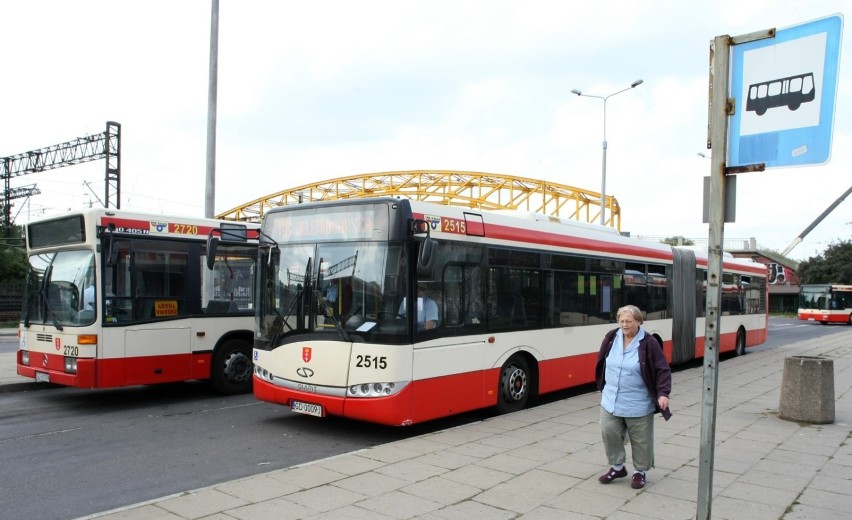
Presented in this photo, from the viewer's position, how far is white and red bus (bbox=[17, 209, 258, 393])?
9.62m

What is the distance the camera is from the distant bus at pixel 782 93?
4016mm

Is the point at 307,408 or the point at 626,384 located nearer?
the point at 626,384

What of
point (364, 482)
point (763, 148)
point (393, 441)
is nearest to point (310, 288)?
point (393, 441)

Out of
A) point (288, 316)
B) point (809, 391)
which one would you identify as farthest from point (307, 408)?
point (809, 391)

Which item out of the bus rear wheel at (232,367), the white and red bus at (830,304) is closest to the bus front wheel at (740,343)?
the bus rear wheel at (232,367)

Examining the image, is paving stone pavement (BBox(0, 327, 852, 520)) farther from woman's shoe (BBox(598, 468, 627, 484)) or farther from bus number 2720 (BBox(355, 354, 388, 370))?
bus number 2720 (BBox(355, 354, 388, 370))

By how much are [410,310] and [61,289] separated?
5.84 meters

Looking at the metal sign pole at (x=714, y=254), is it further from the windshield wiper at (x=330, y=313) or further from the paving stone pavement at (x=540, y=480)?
the windshield wiper at (x=330, y=313)

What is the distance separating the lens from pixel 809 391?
29.8ft

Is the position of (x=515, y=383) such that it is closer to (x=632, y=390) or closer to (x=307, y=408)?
(x=307, y=408)

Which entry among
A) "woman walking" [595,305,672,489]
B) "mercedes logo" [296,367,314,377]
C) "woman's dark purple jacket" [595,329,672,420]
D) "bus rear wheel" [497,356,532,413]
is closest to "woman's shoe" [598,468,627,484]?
"woman walking" [595,305,672,489]

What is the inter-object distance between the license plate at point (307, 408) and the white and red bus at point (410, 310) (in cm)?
2

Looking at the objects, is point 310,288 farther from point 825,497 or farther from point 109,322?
point 825,497

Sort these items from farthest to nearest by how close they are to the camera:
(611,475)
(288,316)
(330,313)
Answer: (288,316), (330,313), (611,475)
